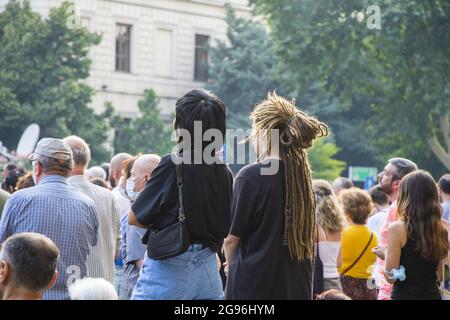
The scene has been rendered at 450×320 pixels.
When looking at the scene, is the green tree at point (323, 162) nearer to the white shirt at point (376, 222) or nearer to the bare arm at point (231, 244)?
the white shirt at point (376, 222)

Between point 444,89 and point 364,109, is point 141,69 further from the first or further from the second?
point 444,89

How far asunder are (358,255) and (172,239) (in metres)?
3.89

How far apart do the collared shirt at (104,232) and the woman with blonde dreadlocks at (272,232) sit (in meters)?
1.68

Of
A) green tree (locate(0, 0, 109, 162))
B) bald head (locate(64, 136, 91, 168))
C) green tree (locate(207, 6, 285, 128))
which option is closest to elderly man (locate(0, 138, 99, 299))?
bald head (locate(64, 136, 91, 168))

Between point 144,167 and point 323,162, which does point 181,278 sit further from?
point 323,162

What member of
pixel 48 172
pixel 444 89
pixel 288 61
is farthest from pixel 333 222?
pixel 288 61

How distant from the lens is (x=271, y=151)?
5934 millimetres

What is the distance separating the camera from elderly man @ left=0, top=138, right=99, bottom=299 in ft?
21.2

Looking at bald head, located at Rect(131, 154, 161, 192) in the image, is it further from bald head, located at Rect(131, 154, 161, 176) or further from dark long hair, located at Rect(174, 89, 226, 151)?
dark long hair, located at Rect(174, 89, 226, 151)

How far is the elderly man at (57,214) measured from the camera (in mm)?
6449

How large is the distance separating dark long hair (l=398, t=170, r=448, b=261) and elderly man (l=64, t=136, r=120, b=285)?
1.97 meters

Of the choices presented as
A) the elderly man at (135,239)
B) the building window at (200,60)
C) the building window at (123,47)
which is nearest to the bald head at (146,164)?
the elderly man at (135,239)

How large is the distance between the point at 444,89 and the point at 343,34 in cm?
380
